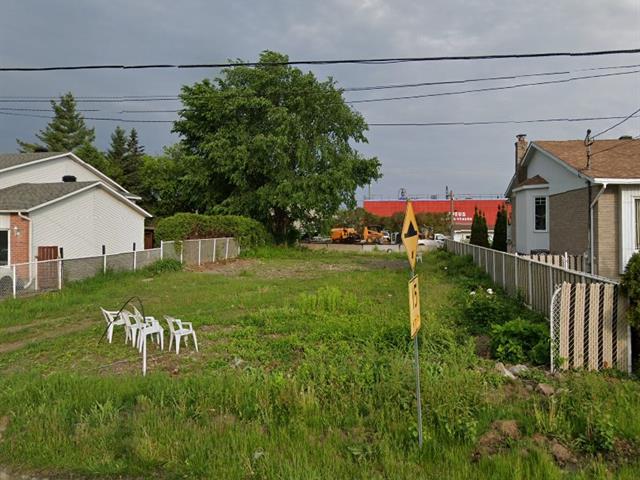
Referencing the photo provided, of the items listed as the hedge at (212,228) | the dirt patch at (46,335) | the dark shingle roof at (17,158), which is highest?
the dark shingle roof at (17,158)

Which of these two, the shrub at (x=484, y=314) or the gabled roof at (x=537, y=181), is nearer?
the shrub at (x=484, y=314)

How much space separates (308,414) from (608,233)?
1399 cm

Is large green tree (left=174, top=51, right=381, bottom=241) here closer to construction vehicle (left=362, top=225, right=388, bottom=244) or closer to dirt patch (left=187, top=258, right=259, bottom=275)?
dirt patch (left=187, top=258, right=259, bottom=275)

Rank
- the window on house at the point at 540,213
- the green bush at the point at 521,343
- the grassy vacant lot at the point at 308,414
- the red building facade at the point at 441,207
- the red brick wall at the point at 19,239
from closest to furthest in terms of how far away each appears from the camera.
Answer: the grassy vacant lot at the point at 308,414 < the green bush at the point at 521,343 < the red brick wall at the point at 19,239 < the window on house at the point at 540,213 < the red building facade at the point at 441,207

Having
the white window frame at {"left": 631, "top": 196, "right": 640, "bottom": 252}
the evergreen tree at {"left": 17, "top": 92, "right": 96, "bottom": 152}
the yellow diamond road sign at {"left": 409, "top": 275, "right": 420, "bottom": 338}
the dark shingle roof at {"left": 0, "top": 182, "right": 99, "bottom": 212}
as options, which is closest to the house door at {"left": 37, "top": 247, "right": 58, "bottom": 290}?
the dark shingle roof at {"left": 0, "top": 182, "right": 99, "bottom": 212}

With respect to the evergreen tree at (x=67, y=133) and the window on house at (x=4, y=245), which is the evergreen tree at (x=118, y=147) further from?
the window on house at (x=4, y=245)

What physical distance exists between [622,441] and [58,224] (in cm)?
2125

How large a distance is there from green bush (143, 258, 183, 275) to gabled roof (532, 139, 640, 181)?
17.2 meters

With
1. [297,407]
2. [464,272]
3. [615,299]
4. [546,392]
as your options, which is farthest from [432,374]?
[464,272]

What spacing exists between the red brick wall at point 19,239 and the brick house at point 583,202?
20.8 metres

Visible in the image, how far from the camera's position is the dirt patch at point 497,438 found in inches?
148

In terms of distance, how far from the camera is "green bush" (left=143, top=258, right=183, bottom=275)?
20172mm

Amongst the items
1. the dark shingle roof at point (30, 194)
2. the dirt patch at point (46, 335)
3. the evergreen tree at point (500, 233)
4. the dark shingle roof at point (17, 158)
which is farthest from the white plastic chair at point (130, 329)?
the evergreen tree at point (500, 233)

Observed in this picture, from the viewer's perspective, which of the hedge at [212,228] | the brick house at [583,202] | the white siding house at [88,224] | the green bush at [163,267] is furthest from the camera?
the hedge at [212,228]
